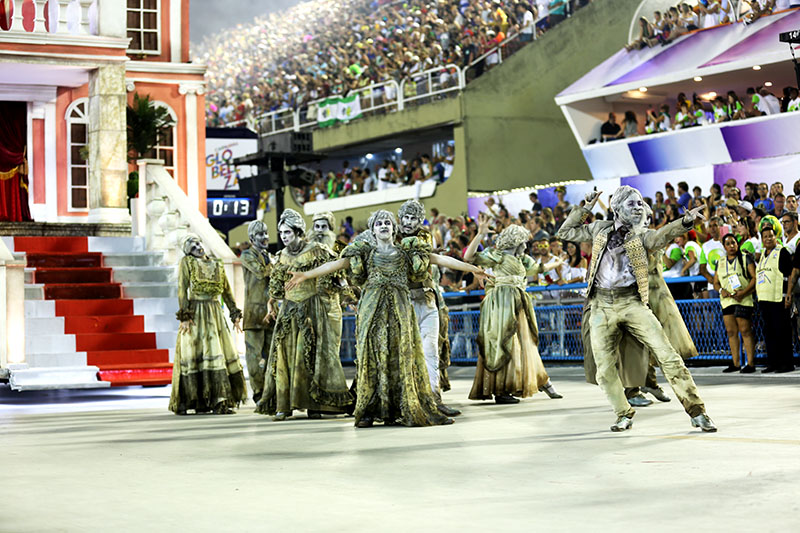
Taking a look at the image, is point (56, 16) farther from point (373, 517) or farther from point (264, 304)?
point (373, 517)

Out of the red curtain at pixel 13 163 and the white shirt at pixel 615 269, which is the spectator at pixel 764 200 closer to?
the white shirt at pixel 615 269

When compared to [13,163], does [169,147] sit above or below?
above

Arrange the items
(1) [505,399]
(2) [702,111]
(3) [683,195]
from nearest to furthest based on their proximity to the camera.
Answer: (1) [505,399] → (3) [683,195] → (2) [702,111]

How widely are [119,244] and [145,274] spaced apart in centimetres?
110

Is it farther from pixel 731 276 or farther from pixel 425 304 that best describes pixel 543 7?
pixel 425 304

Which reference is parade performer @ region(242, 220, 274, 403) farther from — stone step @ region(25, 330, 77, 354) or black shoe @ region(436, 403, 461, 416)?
stone step @ region(25, 330, 77, 354)

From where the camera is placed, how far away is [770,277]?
1521 centimetres

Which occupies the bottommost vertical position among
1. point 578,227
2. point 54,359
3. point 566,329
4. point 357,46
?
point 54,359

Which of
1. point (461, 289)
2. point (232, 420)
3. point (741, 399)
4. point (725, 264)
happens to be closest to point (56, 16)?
point (461, 289)

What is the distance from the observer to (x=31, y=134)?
72.5 feet

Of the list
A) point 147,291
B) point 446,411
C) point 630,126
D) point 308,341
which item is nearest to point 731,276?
point 446,411

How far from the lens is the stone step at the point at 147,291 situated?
1803 centimetres

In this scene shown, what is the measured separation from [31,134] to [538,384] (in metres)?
12.7

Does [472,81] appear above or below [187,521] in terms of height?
above
